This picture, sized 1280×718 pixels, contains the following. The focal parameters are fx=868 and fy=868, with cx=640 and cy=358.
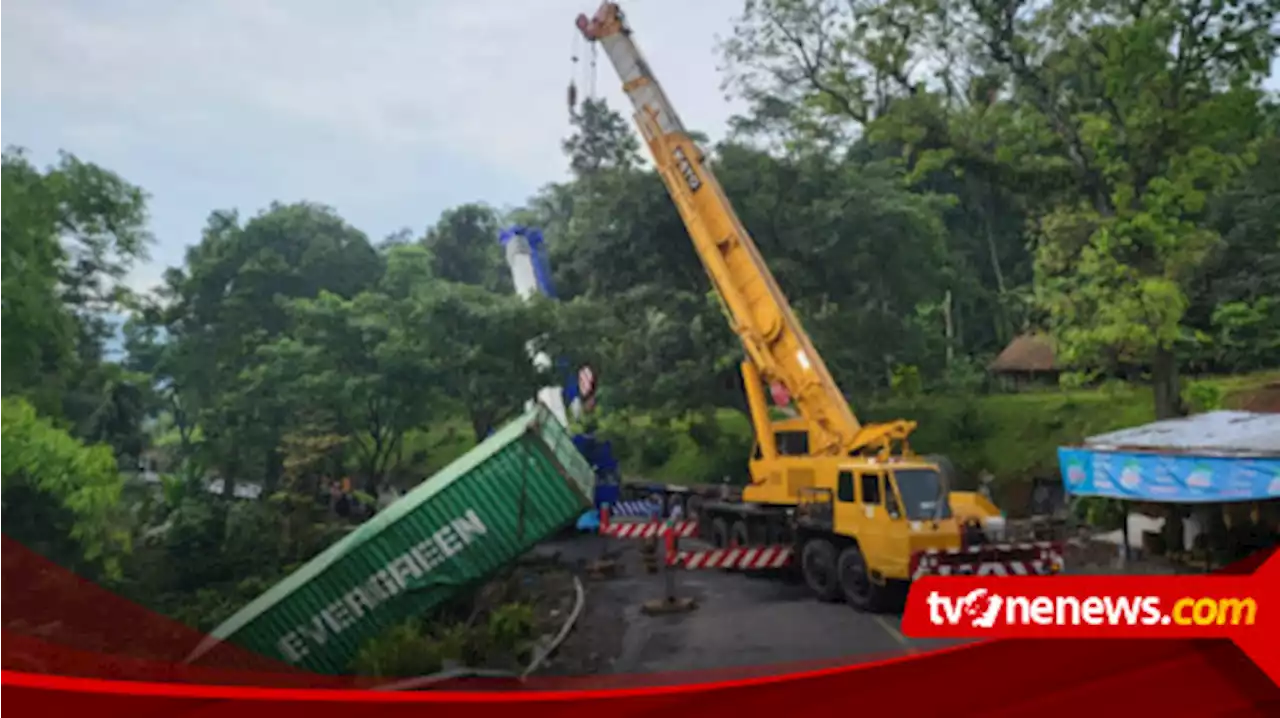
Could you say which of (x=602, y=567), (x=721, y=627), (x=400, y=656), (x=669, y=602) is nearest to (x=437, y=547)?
(x=400, y=656)

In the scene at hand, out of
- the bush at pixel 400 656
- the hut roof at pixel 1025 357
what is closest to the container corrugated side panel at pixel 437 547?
the bush at pixel 400 656

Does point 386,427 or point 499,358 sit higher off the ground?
point 499,358

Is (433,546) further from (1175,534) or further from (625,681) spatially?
(1175,534)

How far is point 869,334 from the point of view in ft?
53.2

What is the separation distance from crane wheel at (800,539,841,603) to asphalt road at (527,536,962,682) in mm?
140

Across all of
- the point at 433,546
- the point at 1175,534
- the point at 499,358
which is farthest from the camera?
the point at 499,358

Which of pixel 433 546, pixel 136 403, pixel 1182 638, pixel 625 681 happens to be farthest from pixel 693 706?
pixel 136 403

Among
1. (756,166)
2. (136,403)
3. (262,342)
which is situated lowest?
(136,403)

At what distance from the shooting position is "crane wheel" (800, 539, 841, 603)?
8.82 metres

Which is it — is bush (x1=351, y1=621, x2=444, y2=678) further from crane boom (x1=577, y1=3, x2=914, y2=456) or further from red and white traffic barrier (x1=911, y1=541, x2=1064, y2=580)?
crane boom (x1=577, y1=3, x2=914, y2=456)

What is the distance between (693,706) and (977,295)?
51.4ft

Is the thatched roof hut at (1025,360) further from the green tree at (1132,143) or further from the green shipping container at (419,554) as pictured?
the green shipping container at (419,554)

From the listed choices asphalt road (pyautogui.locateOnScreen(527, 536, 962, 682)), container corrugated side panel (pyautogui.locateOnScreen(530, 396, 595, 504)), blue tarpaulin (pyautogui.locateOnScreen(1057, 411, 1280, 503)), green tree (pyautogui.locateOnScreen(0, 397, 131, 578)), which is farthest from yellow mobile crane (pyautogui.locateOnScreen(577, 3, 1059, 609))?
green tree (pyautogui.locateOnScreen(0, 397, 131, 578))

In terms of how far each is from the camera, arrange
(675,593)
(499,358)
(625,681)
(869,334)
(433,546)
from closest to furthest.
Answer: (625,681) < (433,546) < (675,593) < (499,358) < (869,334)
